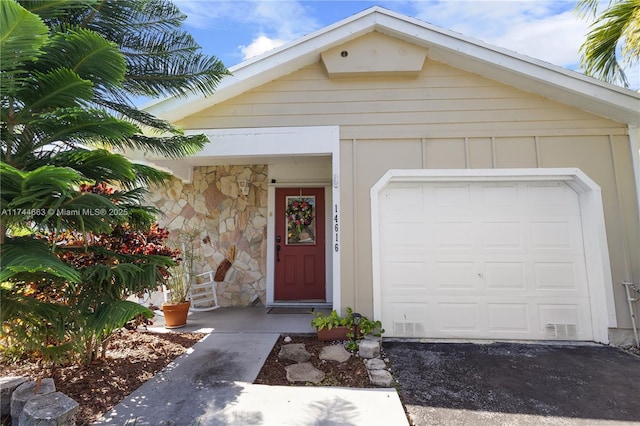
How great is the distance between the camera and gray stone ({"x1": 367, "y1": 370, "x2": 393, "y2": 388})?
283 cm

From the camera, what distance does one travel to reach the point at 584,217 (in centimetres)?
418

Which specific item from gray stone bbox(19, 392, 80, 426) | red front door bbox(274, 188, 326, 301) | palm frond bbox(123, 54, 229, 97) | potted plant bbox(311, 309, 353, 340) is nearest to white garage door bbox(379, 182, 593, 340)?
potted plant bbox(311, 309, 353, 340)

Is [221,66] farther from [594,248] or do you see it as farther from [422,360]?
[594,248]

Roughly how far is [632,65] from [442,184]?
9.40 ft

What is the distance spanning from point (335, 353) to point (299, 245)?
8.54ft

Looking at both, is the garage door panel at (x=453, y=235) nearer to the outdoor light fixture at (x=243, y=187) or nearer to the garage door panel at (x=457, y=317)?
the garage door panel at (x=457, y=317)

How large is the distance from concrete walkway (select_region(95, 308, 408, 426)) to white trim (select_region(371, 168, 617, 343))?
1.66 meters

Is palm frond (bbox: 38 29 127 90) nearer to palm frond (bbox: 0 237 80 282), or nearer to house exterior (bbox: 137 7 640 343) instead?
palm frond (bbox: 0 237 80 282)

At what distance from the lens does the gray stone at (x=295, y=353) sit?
3.40 m

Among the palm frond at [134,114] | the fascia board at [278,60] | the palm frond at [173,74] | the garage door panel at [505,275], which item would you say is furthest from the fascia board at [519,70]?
the palm frond at [134,114]

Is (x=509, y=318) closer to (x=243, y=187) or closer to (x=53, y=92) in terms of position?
(x=243, y=187)

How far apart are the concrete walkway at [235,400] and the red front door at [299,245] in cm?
222

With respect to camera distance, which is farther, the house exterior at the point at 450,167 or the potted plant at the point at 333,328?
the house exterior at the point at 450,167

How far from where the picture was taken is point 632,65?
395cm
